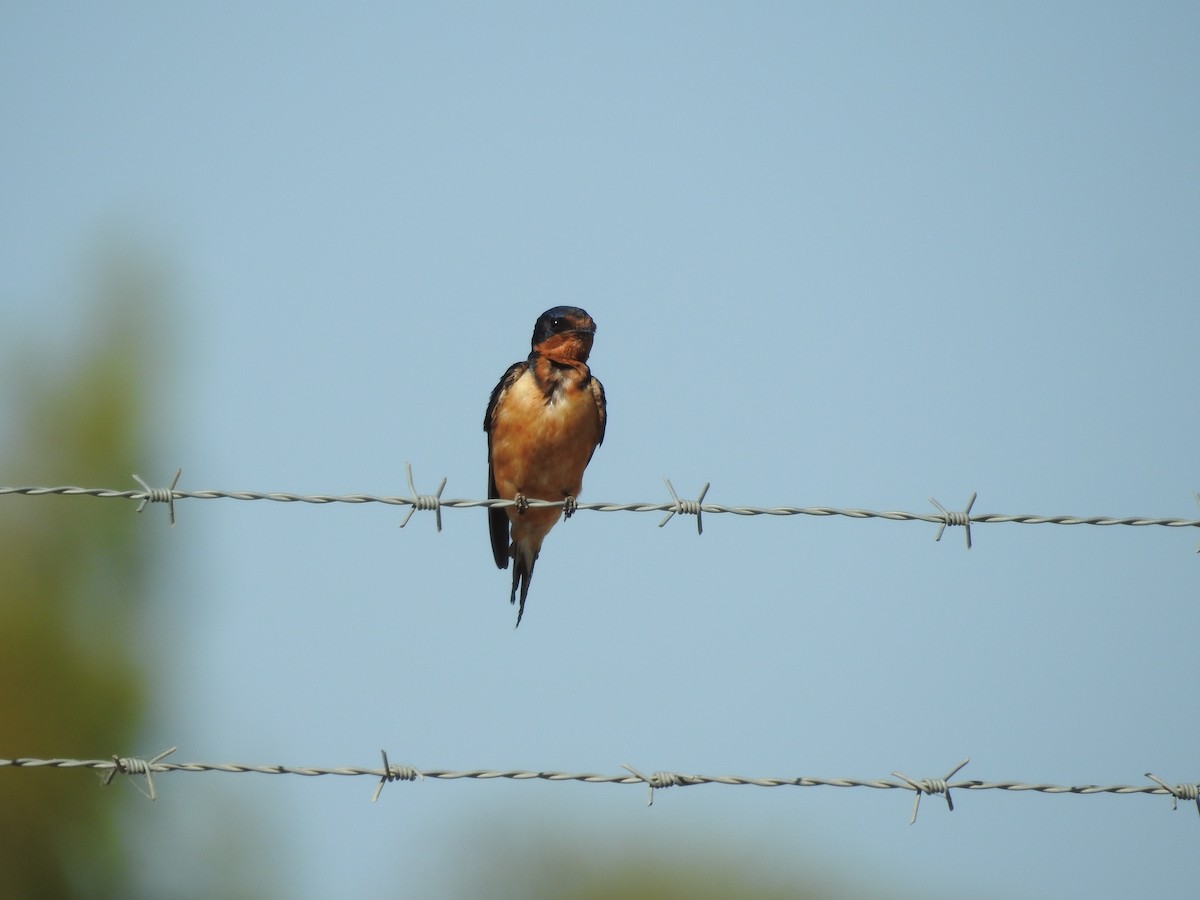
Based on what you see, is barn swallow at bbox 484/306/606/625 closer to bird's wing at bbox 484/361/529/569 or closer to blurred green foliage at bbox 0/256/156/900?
bird's wing at bbox 484/361/529/569

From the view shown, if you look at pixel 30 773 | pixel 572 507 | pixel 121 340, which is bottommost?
pixel 30 773

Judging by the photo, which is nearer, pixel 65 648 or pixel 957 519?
pixel 957 519

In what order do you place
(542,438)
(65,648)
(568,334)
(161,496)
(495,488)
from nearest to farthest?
1. (161,496)
2. (542,438)
3. (568,334)
4. (495,488)
5. (65,648)

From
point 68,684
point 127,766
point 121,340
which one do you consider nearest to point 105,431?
point 121,340

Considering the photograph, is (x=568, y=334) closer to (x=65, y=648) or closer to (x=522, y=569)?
(x=522, y=569)

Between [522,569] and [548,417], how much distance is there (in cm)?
138

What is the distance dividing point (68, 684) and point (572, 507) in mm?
9446

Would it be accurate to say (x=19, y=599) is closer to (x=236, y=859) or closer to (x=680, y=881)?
(x=236, y=859)

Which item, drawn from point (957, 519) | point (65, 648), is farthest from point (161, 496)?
point (65, 648)

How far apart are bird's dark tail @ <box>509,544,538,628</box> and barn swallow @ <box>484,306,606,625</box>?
0.45m

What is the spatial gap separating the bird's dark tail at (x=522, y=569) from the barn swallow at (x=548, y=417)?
1.47 feet

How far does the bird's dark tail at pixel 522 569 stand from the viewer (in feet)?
29.3

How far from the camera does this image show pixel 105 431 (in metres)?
17.1

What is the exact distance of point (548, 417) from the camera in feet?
26.3
